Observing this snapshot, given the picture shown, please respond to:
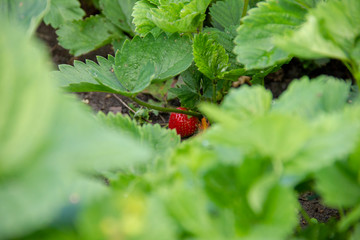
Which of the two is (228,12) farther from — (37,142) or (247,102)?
(37,142)

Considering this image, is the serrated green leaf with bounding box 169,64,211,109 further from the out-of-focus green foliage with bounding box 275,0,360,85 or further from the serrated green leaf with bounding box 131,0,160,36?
the out-of-focus green foliage with bounding box 275,0,360,85

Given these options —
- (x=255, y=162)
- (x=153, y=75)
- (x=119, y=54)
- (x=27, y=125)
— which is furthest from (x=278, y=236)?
(x=119, y=54)

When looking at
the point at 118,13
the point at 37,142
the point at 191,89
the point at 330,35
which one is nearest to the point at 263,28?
the point at 330,35

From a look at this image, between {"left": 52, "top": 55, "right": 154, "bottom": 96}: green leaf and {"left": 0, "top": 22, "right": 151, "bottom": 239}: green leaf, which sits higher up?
{"left": 0, "top": 22, "right": 151, "bottom": 239}: green leaf

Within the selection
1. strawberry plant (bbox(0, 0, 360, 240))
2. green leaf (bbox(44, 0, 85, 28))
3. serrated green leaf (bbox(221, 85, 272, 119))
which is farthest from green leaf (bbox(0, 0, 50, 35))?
green leaf (bbox(44, 0, 85, 28))

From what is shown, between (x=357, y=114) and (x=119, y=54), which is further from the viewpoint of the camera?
(x=119, y=54)

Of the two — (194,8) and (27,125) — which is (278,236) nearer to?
(27,125)
